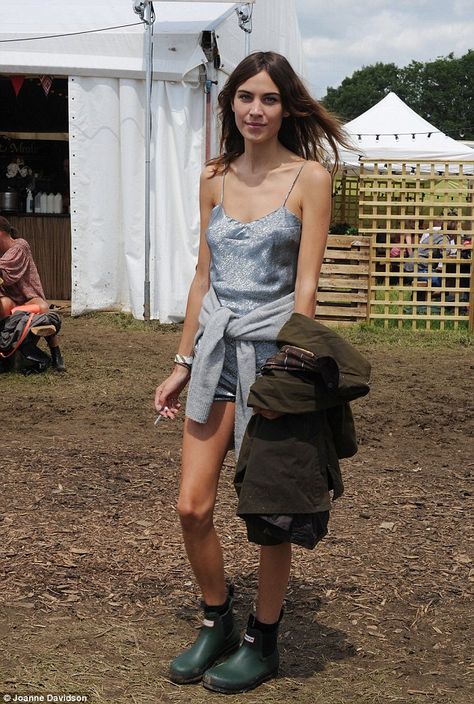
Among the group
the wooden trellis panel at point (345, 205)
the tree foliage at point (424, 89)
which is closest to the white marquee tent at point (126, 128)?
the wooden trellis panel at point (345, 205)

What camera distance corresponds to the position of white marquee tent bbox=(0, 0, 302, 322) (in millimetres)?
11531

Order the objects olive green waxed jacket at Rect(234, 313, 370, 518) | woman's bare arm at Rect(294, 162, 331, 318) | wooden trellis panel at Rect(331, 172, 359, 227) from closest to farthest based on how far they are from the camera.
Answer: olive green waxed jacket at Rect(234, 313, 370, 518) → woman's bare arm at Rect(294, 162, 331, 318) → wooden trellis panel at Rect(331, 172, 359, 227)

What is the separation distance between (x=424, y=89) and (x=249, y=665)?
10269 centimetres

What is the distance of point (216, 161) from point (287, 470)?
1.07 meters

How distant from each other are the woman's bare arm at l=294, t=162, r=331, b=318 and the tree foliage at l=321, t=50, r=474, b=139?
305 feet

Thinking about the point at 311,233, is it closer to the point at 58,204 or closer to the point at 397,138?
the point at 58,204

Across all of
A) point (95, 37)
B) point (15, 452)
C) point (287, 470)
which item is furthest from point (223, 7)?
point (287, 470)

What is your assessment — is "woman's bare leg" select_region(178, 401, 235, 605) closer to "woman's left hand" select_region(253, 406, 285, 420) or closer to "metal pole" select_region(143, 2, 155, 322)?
"woman's left hand" select_region(253, 406, 285, 420)

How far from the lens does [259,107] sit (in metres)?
3.08

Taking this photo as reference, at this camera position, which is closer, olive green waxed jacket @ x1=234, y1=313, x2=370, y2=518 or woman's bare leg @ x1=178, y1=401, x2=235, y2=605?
olive green waxed jacket @ x1=234, y1=313, x2=370, y2=518

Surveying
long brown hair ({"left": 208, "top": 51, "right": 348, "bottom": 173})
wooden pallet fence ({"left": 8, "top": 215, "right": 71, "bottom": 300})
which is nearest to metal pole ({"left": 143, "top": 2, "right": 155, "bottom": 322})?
wooden pallet fence ({"left": 8, "top": 215, "right": 71, "bottom": 300})

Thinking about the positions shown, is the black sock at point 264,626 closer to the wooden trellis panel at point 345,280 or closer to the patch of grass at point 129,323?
the patch of grass at point 129,323

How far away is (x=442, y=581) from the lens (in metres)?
4.20

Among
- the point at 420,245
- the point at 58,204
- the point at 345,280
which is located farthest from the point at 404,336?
the point at 58,204
